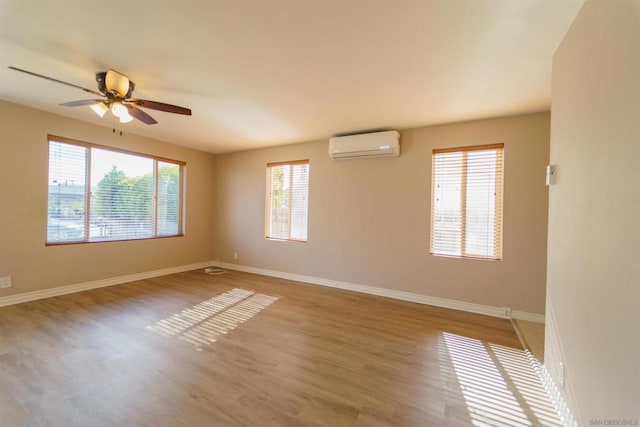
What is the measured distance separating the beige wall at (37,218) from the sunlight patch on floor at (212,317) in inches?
77.1

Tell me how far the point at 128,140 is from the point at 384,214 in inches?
171

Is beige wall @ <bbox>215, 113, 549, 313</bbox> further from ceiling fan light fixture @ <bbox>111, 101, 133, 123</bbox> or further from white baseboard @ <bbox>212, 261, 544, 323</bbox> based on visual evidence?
ceiling fan light fixture @ <bbox>111, 101, 133, 123</bbox>

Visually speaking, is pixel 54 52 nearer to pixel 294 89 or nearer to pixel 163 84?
pixel 163 84

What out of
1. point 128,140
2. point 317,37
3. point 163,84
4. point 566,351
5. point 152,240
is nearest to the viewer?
point 566,351

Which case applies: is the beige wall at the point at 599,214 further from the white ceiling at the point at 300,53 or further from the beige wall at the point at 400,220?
the beige wall at the point at 400,220

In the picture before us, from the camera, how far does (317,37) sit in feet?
6.27

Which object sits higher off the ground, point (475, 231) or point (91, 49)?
point (91, 49)

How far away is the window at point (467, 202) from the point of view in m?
3.40

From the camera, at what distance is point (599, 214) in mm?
1293

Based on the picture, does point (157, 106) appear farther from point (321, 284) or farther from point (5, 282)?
point (321, 284)

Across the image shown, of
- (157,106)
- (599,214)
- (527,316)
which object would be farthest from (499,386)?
(157,106)

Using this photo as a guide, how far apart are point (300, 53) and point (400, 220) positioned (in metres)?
2.63

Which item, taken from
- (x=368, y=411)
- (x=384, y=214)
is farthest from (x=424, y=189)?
(x=368, y=411)

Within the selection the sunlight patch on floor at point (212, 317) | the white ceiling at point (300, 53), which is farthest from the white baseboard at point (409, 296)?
the white ceiling at point (300, 53)
